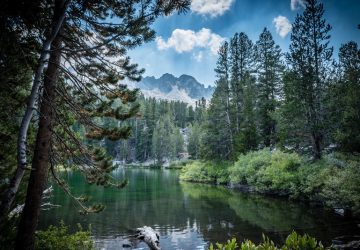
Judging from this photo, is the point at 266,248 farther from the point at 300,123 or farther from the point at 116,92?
the point at 300,123

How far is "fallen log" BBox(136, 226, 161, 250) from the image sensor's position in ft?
53.0

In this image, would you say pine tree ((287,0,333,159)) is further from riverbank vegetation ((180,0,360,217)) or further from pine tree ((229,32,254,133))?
pine tree ((229,32,254,133))

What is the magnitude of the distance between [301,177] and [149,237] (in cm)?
1735

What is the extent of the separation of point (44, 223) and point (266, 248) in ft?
57.7

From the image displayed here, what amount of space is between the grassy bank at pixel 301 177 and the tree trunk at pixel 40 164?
17.0m

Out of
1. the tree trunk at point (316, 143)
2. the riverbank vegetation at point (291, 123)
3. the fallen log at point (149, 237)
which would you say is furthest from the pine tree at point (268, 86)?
the fallen log at point (149, 237)

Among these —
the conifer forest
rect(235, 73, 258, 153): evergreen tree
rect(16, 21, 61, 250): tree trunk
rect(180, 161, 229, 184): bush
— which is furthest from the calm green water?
rect(235, 73, 258, 153): evergreen tree

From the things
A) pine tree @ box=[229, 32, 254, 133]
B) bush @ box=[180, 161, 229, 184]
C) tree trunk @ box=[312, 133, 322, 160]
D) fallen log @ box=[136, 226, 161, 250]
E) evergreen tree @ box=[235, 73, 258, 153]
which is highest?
pine tree @ box=[229, 32, 254, 133]

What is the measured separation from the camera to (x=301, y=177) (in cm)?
2784

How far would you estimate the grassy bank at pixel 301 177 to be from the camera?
1873cm

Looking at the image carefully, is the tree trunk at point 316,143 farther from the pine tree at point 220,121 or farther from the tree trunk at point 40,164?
the tree trunk at point 40,164

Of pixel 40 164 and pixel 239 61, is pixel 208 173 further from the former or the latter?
pixel 40 164

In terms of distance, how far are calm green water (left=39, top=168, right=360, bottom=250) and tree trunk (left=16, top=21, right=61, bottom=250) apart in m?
7.90

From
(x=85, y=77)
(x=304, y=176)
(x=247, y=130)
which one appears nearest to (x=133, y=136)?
(x=85, y=77)
